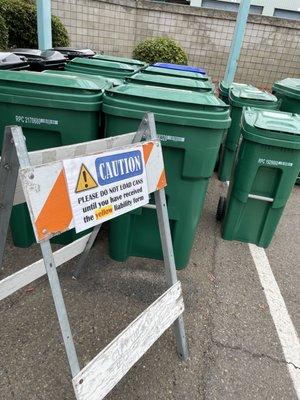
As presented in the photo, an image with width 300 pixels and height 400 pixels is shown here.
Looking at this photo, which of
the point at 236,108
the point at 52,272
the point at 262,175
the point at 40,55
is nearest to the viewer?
the point at 52,272

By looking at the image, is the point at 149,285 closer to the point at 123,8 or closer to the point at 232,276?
the point at 232,276

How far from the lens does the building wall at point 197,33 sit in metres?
9.05

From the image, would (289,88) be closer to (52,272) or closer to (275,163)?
(275,163)

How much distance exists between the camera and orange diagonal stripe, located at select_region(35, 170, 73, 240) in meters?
1.16

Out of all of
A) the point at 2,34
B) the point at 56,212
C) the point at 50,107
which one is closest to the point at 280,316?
the point at 56,212

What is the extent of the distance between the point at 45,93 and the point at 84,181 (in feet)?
3.50

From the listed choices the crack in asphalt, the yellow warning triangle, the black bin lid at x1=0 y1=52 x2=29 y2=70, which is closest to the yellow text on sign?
the yellow warning triangle

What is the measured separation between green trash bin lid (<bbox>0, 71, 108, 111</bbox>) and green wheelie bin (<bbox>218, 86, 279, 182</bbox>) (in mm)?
2205

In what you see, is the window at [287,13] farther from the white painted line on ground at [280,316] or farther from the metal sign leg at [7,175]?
the metal sign leg at [7,175]

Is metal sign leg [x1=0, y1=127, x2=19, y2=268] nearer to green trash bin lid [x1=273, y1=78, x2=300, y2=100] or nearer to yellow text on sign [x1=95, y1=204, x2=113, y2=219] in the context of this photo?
yellow text on sign [x1=95, y1=204, x2=113, y2=219]

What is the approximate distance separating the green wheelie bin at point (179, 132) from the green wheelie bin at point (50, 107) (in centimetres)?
14

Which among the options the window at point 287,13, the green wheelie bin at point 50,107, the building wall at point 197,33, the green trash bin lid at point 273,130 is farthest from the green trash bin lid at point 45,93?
the window at point 287,13

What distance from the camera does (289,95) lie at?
431 cm

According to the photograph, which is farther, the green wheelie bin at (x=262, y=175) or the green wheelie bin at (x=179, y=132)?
the green wheelie bin at (x=262, y=175)
